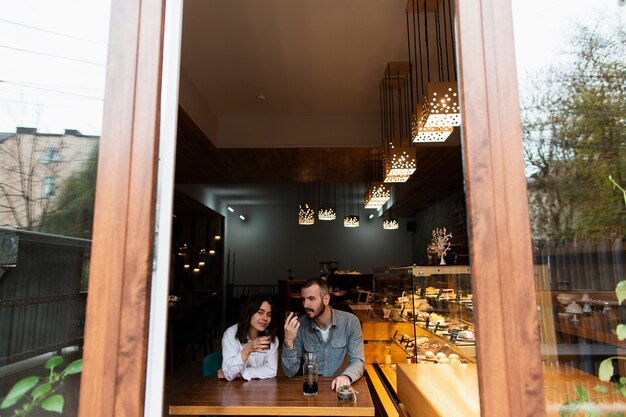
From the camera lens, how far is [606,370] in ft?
3.71

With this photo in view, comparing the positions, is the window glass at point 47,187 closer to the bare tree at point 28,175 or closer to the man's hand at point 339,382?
the bare tree at point 28,175

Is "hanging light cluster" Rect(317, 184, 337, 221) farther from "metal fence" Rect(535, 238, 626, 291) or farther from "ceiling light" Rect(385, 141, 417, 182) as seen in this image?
"metal fence" Rect(535, 238, 626, 291)

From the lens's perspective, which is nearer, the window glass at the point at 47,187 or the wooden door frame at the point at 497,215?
the wooden door frame at the point at 497,215

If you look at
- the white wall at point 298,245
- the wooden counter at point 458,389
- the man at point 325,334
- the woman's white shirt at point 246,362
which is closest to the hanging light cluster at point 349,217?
the white wall at point 298,245

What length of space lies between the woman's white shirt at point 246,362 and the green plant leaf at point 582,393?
1.91m

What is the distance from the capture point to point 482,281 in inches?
39.8

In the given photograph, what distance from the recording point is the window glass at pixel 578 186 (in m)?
1.10

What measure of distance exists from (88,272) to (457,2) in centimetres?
121

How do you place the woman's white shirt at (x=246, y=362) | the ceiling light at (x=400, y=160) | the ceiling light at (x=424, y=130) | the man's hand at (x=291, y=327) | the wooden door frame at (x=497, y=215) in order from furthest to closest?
the ceiling light at (x=400, y=160) < the ceiling light at (x=424, y=130) < the man's hand at (x=291, y=327) < the woman's white shirt at (x=246, y=362) < the wooden door frame at (x=497, y=215)

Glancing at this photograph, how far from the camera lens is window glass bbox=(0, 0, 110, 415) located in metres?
1.08

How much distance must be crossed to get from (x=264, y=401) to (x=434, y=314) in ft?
6.96

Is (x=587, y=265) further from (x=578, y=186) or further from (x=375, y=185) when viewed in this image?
(x=375, y=185)

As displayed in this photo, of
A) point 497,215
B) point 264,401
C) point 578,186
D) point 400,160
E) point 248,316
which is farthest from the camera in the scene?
point 400,160

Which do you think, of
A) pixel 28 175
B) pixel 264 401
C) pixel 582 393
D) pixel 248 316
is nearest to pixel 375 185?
pixel 248 316
